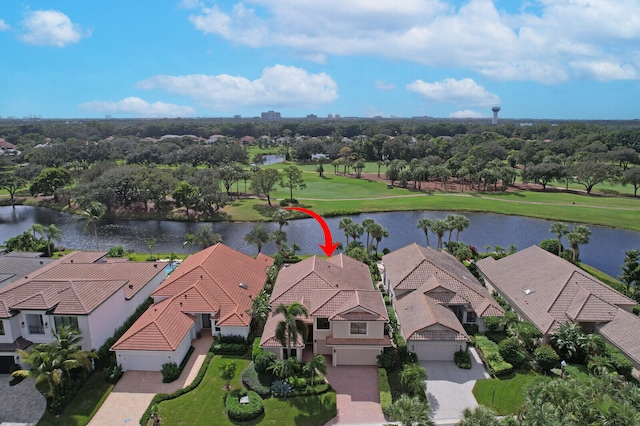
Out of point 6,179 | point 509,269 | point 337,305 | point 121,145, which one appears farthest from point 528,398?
point 121,145

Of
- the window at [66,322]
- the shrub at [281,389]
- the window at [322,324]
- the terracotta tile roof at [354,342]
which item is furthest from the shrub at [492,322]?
the window at [66,322]

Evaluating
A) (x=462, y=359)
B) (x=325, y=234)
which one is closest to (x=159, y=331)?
(x=462, y=359)

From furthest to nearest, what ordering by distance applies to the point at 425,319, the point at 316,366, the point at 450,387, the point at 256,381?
the point at 425,319 < the point at 450,387 < the point at 256,381 < the point at 316,366

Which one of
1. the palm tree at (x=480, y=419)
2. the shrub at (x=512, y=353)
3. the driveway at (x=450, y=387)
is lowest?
the driveway at (x=450, y=387)

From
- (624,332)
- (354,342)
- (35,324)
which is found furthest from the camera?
(624,332)

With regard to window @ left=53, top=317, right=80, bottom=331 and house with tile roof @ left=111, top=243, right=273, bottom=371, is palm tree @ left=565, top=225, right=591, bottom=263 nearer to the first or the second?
house with tile roof @ left=111, top=243, right=273, bottom=371

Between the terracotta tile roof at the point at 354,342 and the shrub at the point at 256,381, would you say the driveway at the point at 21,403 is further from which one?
the terracotta tile roof at the point at 354,342

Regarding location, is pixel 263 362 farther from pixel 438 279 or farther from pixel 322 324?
pixel 438 279
